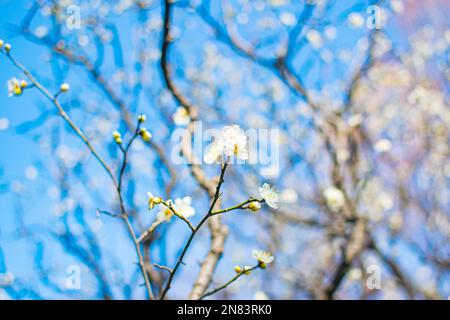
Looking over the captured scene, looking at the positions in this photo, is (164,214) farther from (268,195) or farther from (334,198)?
(334,198)

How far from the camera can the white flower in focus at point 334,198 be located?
4061 millimetres

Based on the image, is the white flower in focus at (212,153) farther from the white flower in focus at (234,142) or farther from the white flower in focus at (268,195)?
the white flower in focus at (268,195)

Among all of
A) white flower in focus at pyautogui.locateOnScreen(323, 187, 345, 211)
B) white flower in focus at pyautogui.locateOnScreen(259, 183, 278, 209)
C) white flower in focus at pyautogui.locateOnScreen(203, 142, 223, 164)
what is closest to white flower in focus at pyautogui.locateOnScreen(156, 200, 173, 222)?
white flower in focus at pyautogui.locateOnScreen(203, 142, 223, 164)

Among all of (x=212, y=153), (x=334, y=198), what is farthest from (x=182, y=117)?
(x=334, y=198)

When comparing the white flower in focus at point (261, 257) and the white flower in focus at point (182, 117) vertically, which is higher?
the white flower in focus at point (182, 117)

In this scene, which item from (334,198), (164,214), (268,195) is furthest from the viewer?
(334,198)

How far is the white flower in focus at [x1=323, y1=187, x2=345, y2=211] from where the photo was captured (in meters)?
4.06

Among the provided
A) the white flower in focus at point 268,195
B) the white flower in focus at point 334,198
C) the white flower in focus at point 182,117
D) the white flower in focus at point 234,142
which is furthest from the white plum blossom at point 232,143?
the white flower in focus at point 334,198

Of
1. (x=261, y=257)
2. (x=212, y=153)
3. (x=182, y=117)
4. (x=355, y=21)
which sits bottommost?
Result: (x=261, y=257)

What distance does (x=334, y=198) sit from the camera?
4191mm

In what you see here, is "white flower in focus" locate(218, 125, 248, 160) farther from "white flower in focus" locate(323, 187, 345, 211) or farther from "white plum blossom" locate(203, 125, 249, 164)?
Result: "white flower in focus" locate(323, 187, 345, 211)
